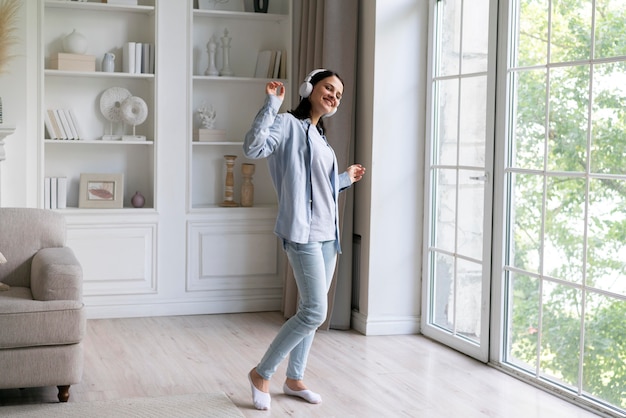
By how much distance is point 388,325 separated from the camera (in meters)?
5.36

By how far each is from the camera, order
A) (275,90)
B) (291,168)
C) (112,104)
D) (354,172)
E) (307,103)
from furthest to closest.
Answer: (112,104), (354,172), (307,103), (291,168), (275,90)

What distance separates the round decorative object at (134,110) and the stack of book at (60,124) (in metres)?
0.34

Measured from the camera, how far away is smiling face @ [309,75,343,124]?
3.76 meters

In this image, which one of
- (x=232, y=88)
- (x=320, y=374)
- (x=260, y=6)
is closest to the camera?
(x=320, y=374)

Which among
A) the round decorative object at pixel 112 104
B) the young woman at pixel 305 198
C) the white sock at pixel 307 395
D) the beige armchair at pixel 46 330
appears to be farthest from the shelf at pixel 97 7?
the white sock at pixel 307 395

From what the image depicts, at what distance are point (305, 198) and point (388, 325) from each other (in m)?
1.90

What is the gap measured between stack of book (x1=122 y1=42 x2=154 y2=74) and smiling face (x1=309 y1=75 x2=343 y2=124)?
7.61ft

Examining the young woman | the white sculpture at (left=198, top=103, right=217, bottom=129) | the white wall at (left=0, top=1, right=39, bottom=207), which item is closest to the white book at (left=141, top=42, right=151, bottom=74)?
the white sculpture at (left=198, top=103, right=217, bottom=129)

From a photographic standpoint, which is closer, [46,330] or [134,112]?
[46,330]

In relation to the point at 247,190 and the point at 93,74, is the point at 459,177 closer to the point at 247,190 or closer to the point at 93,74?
the point at 247,190

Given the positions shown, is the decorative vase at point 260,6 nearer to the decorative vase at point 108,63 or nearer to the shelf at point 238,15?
the shelf at point 238,15

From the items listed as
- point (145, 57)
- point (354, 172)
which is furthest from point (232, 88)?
point (354, 172)

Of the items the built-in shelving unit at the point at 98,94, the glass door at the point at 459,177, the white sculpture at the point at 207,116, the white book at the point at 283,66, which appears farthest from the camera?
the white book at the point at 283,66

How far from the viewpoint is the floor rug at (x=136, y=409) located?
3662 millimetres
